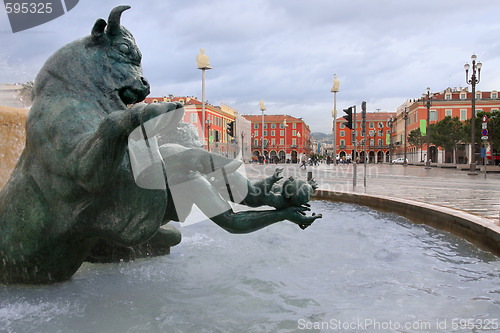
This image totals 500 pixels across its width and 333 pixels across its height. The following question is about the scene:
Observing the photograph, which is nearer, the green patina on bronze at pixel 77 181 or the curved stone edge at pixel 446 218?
the green patina on bronze at pixel 77 181

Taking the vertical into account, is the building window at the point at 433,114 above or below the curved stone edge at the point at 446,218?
above

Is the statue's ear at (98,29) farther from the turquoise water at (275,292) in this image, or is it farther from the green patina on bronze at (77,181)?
the turquoise water at (275,292)

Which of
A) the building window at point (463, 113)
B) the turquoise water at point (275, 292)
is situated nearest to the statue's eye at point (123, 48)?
the turquoise water at point (275, 292)

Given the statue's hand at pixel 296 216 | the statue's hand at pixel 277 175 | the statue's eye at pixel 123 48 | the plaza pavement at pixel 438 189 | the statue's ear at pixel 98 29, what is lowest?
the plaza pavement at pixel 438 189

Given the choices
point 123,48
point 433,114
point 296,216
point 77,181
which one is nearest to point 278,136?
point 433,114

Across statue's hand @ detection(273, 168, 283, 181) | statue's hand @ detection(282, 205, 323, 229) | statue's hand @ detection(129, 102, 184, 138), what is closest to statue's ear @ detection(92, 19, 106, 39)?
statue's hand @ detection(129, 102, 184, 138)

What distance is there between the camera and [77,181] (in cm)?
182

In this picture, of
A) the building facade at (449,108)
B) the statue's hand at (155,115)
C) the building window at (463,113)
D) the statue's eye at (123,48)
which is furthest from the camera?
the building window at (463,113)

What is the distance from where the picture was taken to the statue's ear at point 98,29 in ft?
6.84

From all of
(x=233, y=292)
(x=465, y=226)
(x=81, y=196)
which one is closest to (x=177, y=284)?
(x=233, y=292)

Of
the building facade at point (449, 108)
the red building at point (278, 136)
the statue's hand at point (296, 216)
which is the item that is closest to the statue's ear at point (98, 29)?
the statue's hand at point (296, 216)

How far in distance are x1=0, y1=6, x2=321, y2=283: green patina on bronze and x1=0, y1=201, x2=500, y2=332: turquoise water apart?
32cm

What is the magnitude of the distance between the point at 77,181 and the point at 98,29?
0.89 m

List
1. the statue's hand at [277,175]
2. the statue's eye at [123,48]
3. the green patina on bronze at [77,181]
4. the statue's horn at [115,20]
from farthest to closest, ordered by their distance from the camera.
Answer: the statue's hand at [277,175]
the statue's eye at [123,48]
the statue's horn at [115,20]
the green patina on bronze at [77,181]
